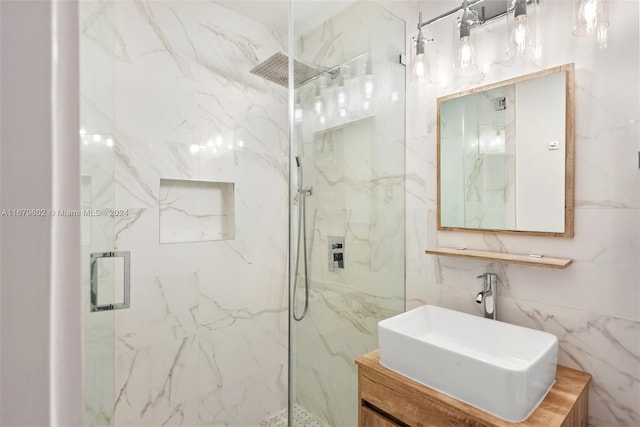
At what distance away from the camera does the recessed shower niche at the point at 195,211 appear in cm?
181

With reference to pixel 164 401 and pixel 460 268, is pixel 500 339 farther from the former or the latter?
pixel 164 401

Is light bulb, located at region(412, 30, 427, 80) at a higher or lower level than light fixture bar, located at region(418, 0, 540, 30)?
lower

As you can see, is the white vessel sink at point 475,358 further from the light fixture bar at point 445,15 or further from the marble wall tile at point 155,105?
the marble wall tile at point 155,105

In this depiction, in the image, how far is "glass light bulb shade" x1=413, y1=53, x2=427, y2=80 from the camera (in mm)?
1551

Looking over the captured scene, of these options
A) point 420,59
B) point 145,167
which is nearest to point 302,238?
point 145,167

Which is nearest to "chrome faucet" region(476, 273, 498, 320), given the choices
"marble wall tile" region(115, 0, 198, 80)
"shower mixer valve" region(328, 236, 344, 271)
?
"shower mixer valve" region(328, 236, 344, 271)

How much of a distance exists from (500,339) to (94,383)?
4.34ft

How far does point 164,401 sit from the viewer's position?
1.73 meters

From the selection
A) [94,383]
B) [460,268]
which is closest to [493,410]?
[460,268]

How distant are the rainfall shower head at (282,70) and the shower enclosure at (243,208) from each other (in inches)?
1.3

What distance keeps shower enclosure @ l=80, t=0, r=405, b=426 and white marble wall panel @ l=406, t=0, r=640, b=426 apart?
1.80 ft

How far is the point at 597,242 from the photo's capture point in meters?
1.16

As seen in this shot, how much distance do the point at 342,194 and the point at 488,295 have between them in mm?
729

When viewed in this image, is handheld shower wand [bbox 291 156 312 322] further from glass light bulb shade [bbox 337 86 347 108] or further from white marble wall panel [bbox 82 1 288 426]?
white marble wall panel [bbox 82 1 288 426]
